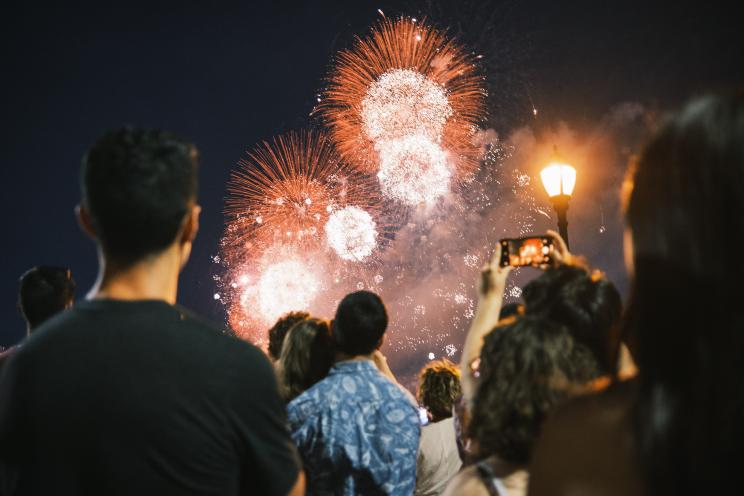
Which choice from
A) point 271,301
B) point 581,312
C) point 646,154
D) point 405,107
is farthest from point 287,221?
point 646,154

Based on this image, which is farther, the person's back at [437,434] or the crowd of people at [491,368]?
the person's back at [437,434]

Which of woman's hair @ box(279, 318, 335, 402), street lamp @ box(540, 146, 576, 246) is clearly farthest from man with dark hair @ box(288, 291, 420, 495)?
street lamp @ box(540, 146, 576, 246)

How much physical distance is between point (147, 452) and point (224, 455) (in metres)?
0.24

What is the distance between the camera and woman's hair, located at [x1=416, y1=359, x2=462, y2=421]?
17.3 feet

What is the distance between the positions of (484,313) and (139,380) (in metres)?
2.33

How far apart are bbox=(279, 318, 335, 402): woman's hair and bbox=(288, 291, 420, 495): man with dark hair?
1.16 ft

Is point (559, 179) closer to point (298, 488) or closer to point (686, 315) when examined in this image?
point (298, 488)

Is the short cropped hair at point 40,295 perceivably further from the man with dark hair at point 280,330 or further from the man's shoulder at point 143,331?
the man's shoulder at point 143,331

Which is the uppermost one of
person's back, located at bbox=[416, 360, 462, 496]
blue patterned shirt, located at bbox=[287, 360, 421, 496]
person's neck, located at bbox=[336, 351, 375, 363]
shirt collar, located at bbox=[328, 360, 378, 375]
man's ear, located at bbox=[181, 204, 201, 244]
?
man's ear, located at bbox=[181, 204, 201, 244]

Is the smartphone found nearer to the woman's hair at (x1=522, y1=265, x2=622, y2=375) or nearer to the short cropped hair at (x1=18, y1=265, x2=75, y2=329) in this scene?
the woman's hair at (x1=522, y1=265, x2=622, y2=375)

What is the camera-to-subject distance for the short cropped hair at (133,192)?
185 centimetres

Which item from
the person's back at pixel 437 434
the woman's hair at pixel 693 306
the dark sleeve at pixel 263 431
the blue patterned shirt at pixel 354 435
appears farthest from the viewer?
the person's back at pixel 437 434

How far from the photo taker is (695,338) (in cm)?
102

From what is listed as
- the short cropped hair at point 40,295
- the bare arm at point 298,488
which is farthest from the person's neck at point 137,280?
the short cropped hair at point 40,295
